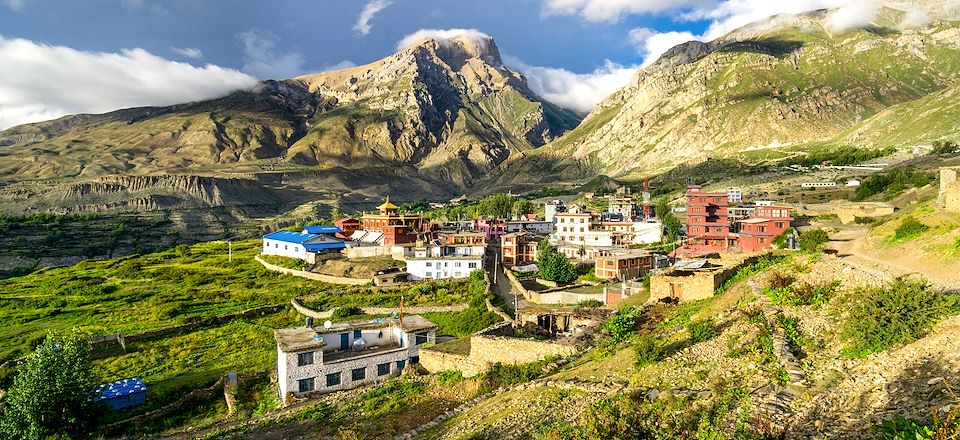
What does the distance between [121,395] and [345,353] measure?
11.9 metres

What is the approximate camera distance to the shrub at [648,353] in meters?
15.1

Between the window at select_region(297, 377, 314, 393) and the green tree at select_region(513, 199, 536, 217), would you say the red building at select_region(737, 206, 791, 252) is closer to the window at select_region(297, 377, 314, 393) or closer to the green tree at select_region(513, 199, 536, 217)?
the window at select_region(297, 377, 314, 393)

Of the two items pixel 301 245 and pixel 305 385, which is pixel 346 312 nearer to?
pixel 305 385

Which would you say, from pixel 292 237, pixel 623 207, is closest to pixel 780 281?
pixel 292 237

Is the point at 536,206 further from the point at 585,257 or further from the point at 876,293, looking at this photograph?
the point at 876,293

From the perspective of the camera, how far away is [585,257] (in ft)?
218

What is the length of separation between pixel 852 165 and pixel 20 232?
187020 mm

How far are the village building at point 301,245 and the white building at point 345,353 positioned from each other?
1752 inches

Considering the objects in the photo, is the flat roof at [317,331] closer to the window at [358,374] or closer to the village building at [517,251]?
the window at [358,374]

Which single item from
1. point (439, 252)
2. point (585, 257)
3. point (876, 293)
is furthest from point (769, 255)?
point (439, 252)

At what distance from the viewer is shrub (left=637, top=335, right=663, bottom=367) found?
1512 cm

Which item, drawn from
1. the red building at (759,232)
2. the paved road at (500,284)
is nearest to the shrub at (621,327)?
the paved road at (500,284)

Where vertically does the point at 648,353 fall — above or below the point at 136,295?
above

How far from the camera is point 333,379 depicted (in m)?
26.7
